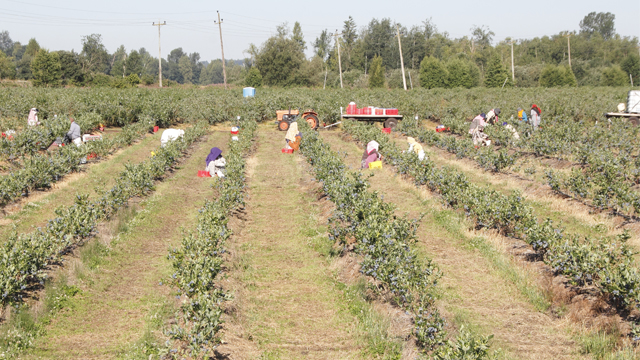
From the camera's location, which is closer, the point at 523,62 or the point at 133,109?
the point at 133,109

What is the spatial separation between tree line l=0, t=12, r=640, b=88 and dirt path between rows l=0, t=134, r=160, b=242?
35210mm

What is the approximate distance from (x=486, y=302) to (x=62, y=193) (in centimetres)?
943

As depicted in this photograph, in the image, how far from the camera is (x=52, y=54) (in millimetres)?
56656

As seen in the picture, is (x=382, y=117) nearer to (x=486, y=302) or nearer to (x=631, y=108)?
(x=631, y=108)

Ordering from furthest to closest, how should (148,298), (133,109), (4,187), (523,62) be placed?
(523,62), (133,109), (4,187), (148,298)

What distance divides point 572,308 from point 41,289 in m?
6.87

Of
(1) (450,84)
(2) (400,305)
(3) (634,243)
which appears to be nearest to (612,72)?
(1) (450,84)

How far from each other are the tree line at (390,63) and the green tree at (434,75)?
Result: 0.11 m

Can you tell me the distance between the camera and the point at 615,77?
5734cm

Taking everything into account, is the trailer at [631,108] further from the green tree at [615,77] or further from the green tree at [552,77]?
the green tree at [615,77]

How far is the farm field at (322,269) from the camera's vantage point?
5785mm

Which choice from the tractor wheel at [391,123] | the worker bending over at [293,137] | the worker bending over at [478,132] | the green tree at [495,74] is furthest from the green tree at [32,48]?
the worker bending over at [478,132]

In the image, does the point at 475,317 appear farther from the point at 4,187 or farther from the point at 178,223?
the point at 4,187

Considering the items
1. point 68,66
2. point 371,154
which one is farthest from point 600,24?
point 371,154
